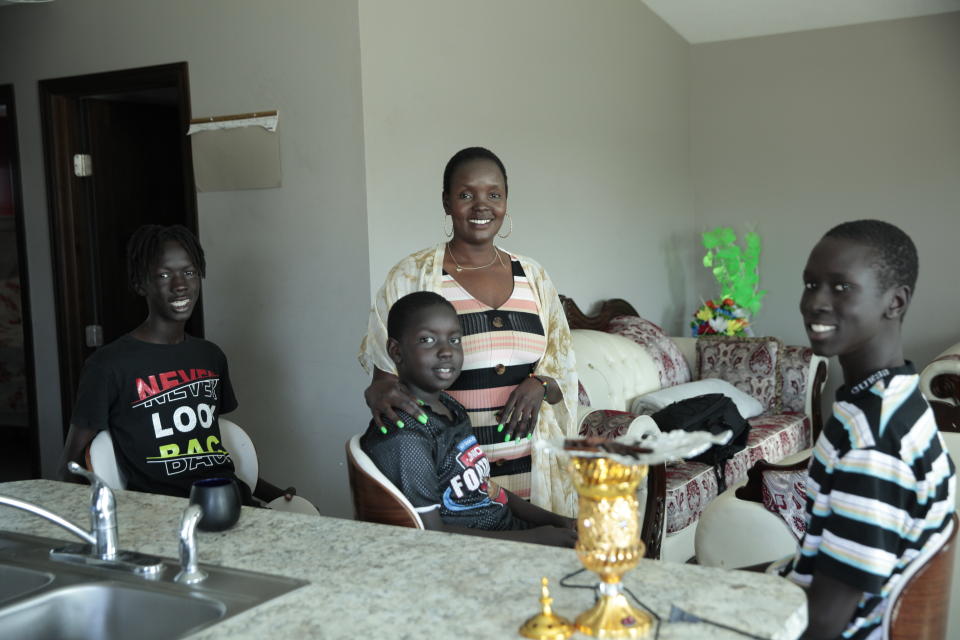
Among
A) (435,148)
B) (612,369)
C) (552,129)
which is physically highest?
(552,129)

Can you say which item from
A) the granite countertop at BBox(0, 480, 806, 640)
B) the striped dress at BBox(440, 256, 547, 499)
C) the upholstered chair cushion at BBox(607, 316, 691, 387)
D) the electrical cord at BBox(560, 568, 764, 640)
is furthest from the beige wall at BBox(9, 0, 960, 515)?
the electrical cord at BBox(560, 568, 764, 640)

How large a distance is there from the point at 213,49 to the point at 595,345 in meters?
2.19

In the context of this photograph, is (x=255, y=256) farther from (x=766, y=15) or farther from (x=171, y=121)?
(x=766, y=15)

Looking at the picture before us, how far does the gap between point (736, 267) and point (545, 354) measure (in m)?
4.19

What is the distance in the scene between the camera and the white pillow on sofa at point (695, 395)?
456cm

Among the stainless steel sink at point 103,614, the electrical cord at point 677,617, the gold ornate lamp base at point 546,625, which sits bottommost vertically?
the stainless steel sink at point 103,614

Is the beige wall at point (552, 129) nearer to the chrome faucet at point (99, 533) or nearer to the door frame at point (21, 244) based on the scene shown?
the door frame at point (21, 244)

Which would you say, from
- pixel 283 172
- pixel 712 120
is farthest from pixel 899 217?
pixel 283 172

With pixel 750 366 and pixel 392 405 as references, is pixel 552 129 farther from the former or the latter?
pixel 392 405

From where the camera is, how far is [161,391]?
7.74 ft

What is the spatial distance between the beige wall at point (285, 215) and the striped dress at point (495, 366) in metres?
1.20

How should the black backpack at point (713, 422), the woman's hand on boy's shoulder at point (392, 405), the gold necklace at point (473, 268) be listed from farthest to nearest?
the black backpack at point (713, 422) < the gold necklace at point (473, 268) < the woman's hand on boy's shoulder at point (392, 405)

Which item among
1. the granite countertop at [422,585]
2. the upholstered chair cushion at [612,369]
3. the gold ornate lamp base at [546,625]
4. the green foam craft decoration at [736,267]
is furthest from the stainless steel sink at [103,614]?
the green foam craft decoration at [736,267]

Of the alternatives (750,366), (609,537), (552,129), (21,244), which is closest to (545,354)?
(609,537)
